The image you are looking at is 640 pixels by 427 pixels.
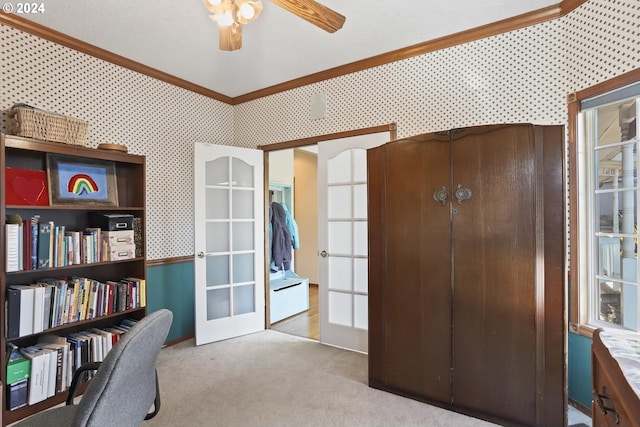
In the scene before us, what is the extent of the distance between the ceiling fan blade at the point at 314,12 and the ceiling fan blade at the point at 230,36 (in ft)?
1.03

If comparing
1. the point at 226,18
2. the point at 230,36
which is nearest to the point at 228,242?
the point at 230,36

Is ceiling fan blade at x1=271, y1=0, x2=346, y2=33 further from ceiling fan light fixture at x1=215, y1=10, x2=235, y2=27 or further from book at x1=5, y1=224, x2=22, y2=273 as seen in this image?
book at x1=5, y1=224, x2=22, y2=273

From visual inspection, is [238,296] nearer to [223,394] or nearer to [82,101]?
[223,394]

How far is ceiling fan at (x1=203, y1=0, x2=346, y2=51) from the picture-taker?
5.27 feet

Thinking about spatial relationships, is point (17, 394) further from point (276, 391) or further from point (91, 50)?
point (91, 50)

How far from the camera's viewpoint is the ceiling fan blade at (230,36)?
177 centimetres

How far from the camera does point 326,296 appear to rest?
335cm

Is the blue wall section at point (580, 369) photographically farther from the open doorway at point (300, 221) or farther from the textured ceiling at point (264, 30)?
the textured ceiling at point (264, 30)

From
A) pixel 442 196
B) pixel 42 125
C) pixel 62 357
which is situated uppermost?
pixel 42 125

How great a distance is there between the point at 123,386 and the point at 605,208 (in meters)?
2.83

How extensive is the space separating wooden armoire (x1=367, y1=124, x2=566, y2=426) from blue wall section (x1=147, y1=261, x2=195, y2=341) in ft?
6.79

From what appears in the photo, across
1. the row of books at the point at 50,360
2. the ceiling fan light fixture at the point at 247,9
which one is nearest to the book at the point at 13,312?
the row of books at the point at 50,360

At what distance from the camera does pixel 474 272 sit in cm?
206

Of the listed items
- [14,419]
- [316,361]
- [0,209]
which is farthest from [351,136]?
[14,419]
